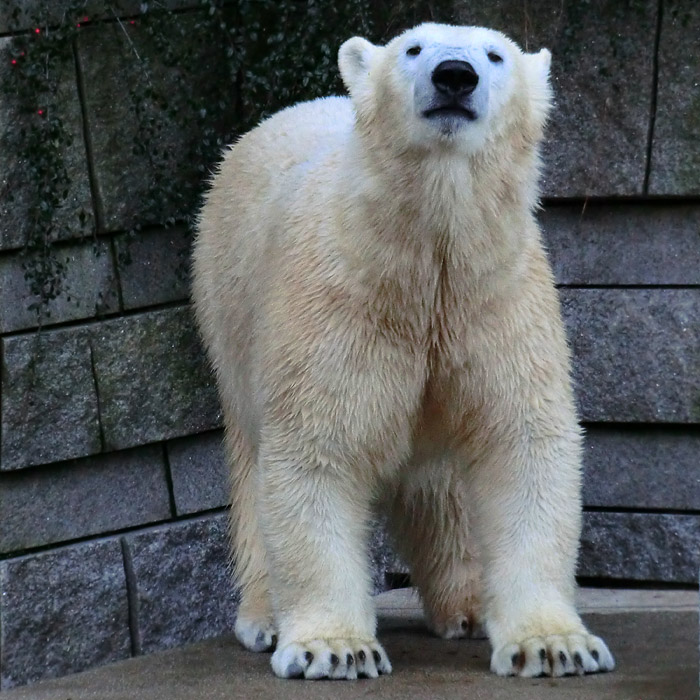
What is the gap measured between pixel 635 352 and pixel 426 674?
1567mm

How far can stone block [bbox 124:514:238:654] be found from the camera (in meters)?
4.32

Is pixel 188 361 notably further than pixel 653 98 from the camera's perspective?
Yes

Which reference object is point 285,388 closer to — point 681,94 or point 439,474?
point 439,474

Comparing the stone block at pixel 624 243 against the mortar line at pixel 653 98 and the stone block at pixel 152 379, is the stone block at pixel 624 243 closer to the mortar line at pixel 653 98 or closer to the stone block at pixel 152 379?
the mortar line at pixel 653 98

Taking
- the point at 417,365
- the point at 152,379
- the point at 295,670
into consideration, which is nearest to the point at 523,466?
the point at 417,365

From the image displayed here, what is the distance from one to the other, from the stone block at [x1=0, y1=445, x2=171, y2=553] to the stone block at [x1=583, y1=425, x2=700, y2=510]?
133 cm

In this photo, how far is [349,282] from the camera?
123 inches

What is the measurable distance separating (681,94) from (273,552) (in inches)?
77.9

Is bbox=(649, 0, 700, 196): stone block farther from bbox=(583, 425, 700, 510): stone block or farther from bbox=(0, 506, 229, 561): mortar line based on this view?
bbox=(0, 506, 229, 561): mortar line

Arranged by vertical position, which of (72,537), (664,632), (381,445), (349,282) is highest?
(349,282)

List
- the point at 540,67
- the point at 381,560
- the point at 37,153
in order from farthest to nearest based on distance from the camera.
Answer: the point at 381,560 → the point at 37,153 → the point at 540,67

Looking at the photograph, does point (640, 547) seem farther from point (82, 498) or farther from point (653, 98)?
point (82, 498)

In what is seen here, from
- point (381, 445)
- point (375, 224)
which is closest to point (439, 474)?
point (381, 445)

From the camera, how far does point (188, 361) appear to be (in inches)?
174
